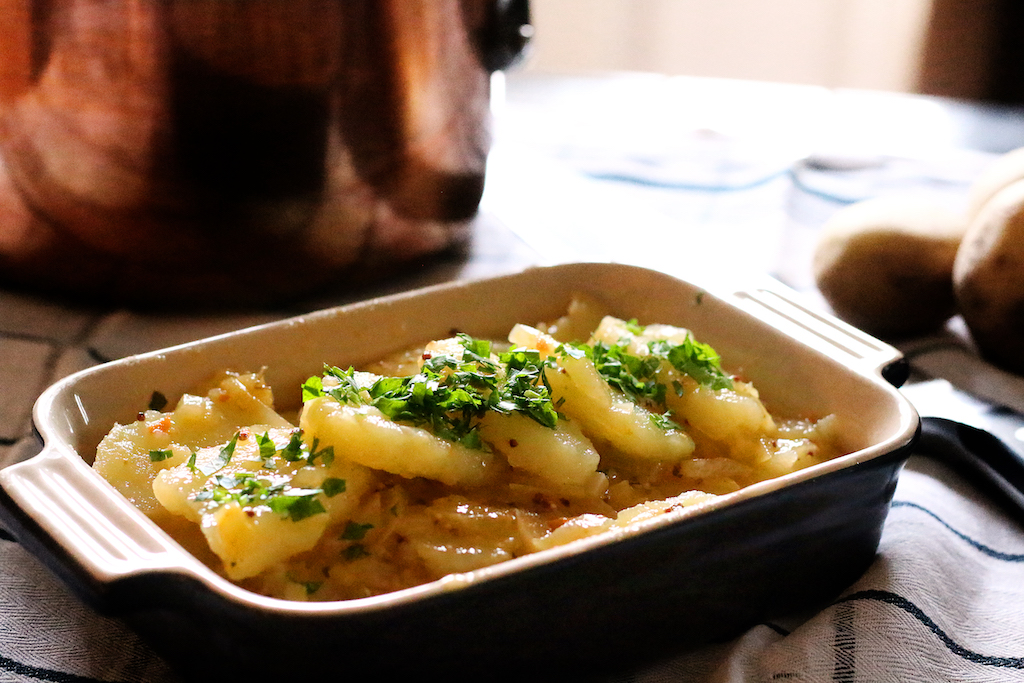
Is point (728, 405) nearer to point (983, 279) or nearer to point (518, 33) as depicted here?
point (983, 279)

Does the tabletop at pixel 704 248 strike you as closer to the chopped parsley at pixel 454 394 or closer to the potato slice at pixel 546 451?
the potato slice at pixel 546 451

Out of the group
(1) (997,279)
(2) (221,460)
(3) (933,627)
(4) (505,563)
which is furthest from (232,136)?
(1) (997,279)

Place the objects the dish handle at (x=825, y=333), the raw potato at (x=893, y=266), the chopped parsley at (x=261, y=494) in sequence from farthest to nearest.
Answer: the raw potato at (x=893, y=266)
the dish handle at (x=825, y=333)
the chopped parsley at (x=261, y=494)

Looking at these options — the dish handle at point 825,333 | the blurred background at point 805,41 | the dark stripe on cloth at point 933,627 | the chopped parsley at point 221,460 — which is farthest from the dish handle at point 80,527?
the blurred background at point 805,41

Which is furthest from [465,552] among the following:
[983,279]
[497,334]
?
[983,279]

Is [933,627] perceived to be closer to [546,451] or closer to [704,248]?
[546,451]

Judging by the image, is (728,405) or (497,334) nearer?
(728,405)

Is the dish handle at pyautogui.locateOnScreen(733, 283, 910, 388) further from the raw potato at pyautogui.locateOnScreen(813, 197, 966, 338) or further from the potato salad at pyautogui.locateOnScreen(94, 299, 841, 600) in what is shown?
the raw potato at pyautogui.locateOnScreen(813, 197, 966, 338)
